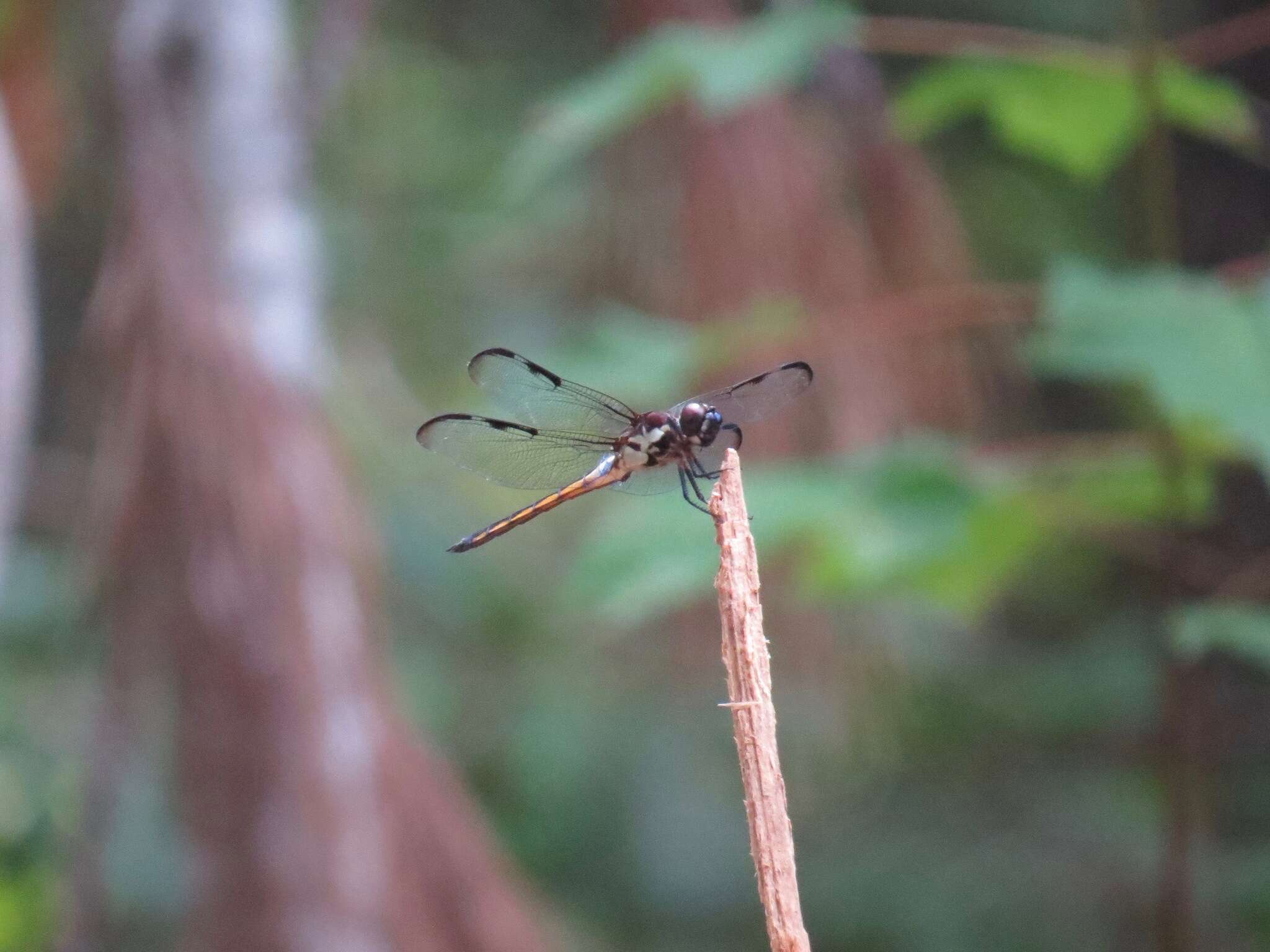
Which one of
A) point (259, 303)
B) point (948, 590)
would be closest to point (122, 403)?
point (259, 303)

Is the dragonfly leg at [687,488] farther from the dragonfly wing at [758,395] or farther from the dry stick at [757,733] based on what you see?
the dry stick at [757,733]

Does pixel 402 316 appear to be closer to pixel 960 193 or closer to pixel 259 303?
pixel 960 193

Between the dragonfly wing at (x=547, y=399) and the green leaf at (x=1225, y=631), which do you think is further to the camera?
the dragonfly wing at (x=547, y=399)

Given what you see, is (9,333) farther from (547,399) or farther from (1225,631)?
(1225,631)

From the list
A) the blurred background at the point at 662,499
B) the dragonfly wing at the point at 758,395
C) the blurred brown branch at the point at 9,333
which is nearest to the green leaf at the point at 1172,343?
the blurred background at the point at 662,499

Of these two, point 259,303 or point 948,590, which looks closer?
point 948,590
